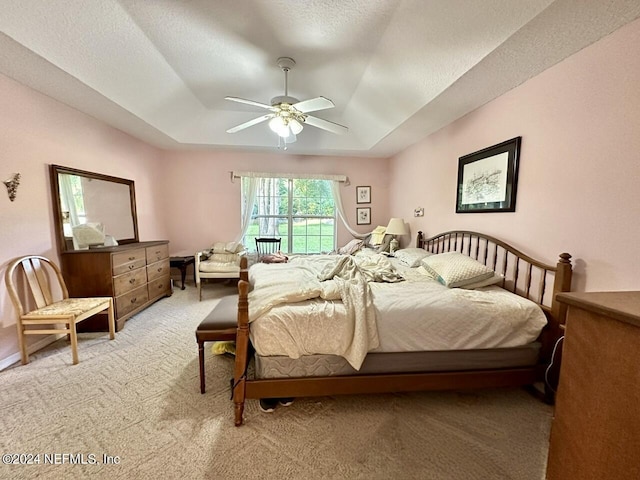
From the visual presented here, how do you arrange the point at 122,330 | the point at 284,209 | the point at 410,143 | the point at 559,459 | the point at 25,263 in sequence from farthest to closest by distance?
the point at 284,209, the point at 410,143, the point at 122,330, the point at 25,263, the point at 559,459

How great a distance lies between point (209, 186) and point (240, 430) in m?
4.30

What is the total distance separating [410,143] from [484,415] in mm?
3757

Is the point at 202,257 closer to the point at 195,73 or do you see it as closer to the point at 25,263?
the point at 25,263

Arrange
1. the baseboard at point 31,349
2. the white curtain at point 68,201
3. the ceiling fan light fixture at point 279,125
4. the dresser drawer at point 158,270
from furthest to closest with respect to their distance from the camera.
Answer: the dresser drawer at point 158,270 < the white curtain at point 68,201 < the ceiling fan light fixture at point 279,125 < the baseboard at point 31,349

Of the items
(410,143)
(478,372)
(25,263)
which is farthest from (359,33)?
(25,263)

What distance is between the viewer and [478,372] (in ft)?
5.94

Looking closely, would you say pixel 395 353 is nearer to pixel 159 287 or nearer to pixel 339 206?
pixel 159 287

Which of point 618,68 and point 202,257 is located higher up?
point 618,68

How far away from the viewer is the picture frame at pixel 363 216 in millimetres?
5324

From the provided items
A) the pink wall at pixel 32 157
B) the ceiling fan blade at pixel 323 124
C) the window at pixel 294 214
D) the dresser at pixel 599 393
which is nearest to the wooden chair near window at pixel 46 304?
the pink wall at pixel 32 157

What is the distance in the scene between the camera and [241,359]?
1624 mm

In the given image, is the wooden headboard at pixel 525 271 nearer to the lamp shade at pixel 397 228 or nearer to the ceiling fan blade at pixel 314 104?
the lamp shade at pixel 397 228

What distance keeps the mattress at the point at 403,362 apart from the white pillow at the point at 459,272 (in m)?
0.58

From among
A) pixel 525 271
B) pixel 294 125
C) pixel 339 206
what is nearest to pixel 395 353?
pixel 525 271
